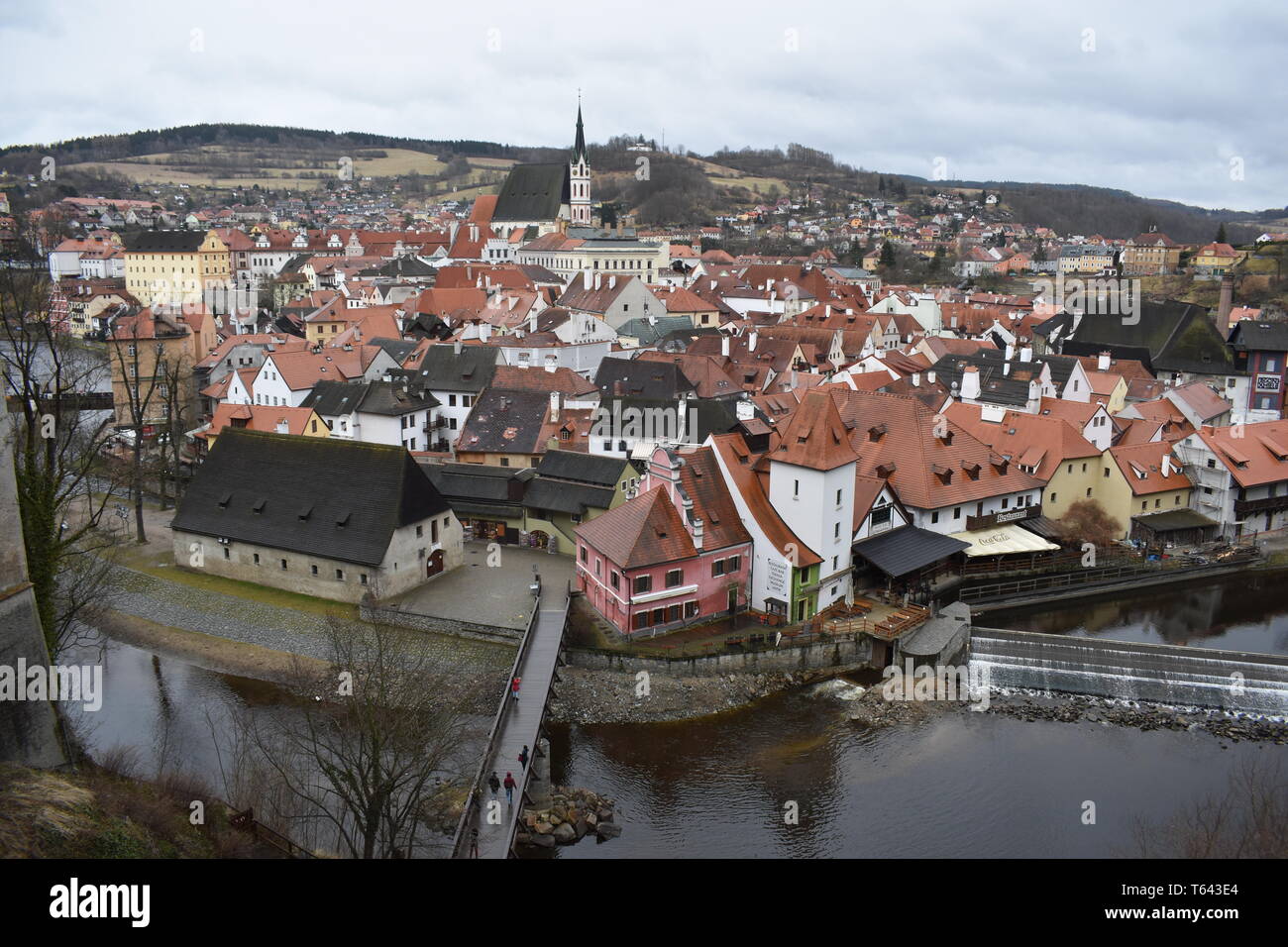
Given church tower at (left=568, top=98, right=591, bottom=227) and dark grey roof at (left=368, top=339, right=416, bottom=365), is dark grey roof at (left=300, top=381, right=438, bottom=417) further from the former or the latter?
church tower at (left=568, top=98, right=591, bottom=227)

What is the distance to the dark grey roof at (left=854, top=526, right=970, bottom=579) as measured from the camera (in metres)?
30.9

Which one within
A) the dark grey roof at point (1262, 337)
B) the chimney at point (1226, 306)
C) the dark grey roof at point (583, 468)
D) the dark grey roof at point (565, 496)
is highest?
the chimney at point (1226, 306)

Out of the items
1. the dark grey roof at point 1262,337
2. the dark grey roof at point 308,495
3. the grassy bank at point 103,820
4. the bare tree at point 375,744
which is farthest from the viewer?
the dark grey roof at point 1262,337

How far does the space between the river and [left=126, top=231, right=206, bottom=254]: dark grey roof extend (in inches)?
3515

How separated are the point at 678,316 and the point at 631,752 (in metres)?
50.7

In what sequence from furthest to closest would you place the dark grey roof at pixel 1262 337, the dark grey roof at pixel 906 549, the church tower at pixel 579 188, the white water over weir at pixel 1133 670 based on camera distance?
the church tower at pixel 579 188 → the dark grey roof at pixel 1262 337 → the dark grey roof at pixel 906 549 → the white water over weir at pixel 1133 670

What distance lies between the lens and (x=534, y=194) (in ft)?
384

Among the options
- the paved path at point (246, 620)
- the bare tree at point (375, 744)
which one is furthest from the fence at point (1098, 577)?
the bare tree at point (375, 744)

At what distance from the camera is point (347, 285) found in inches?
3322

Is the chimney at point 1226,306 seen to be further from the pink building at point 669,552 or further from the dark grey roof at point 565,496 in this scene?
the dark grey roof at point 565,496

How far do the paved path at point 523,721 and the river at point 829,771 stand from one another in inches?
55.6

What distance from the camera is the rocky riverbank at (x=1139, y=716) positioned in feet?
83.1

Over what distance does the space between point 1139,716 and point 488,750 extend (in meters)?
16.6

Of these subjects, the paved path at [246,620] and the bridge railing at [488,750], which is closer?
the bridge railing at [488,750]
